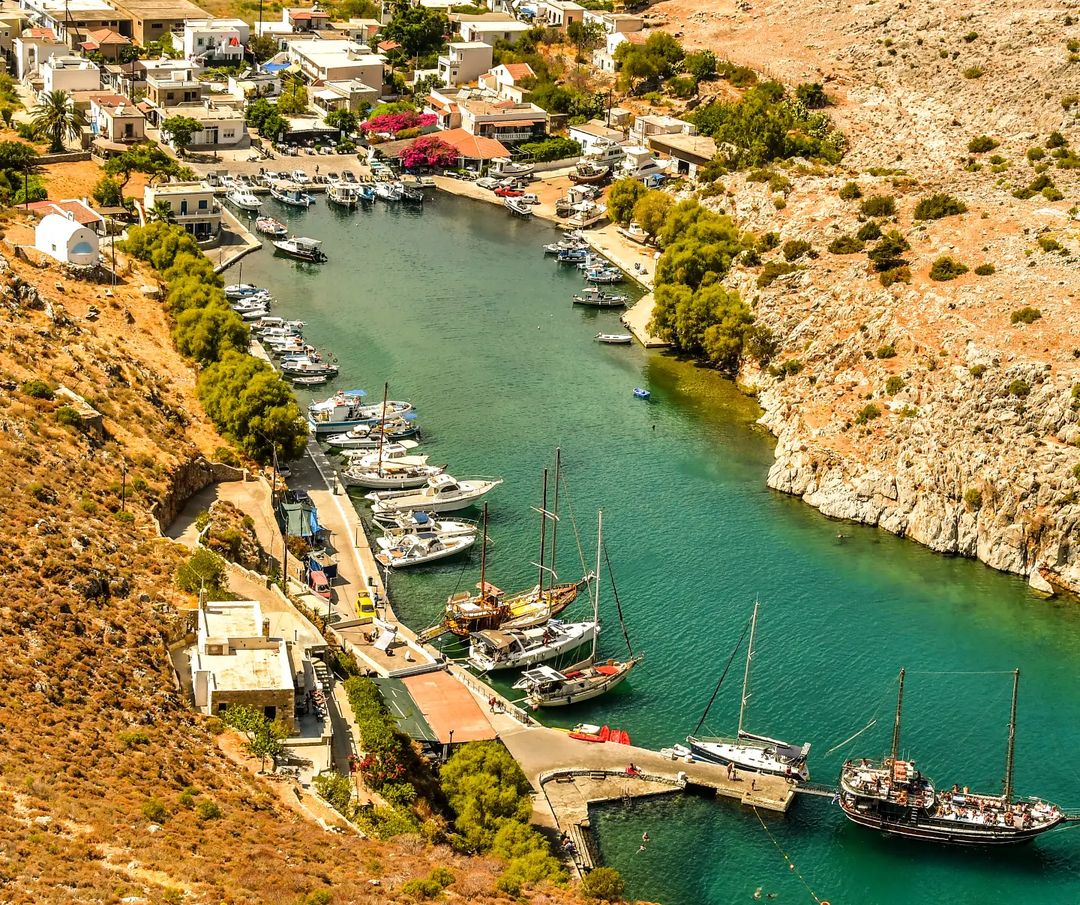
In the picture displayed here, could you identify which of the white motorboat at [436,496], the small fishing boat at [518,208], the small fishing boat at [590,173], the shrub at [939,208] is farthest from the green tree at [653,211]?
Result: the white motorboat at [436,496]

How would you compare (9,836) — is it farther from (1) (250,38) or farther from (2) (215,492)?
(1) (250,38)

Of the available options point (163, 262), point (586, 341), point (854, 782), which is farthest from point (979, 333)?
point (163, 262)

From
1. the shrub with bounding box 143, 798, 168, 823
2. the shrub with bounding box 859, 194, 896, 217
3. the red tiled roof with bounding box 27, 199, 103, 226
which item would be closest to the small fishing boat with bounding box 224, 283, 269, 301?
the red tiled roof with bounding box 27, 199, 103, 226

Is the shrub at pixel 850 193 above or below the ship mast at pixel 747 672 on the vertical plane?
above

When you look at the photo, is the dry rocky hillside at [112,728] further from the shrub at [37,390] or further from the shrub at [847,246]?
the shrub at [847,246]

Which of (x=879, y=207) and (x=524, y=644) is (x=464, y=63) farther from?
(x=524, y=644)

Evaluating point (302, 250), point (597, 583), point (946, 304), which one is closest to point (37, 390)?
point (597, 583)

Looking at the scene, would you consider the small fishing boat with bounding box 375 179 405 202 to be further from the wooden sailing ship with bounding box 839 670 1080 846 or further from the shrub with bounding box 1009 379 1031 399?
the wooden sailing ship with bounding box 839 670 1080 846
